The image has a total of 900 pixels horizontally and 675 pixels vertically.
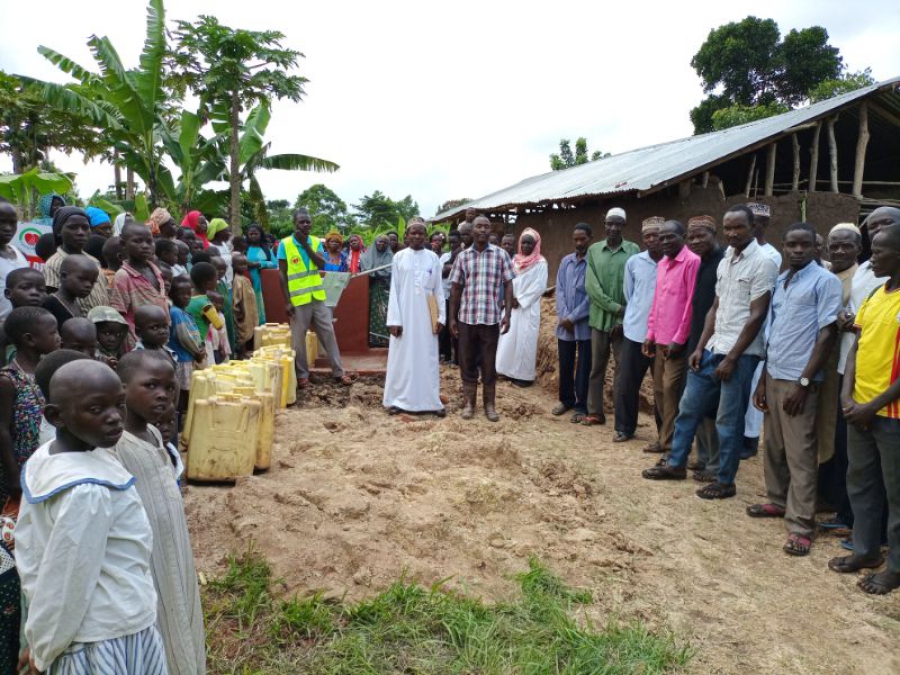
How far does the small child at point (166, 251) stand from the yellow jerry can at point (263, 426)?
149cm

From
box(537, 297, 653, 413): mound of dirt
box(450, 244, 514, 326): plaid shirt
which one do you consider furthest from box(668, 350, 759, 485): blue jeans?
box(537, 297, 653, 413): mound of dirt

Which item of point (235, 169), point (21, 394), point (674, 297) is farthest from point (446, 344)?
point (235, 169)

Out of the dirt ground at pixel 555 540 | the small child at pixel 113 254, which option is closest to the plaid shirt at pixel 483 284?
the dirt ground at pixel 555 540

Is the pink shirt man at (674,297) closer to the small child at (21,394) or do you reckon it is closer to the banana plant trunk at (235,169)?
the small child at (21,394)

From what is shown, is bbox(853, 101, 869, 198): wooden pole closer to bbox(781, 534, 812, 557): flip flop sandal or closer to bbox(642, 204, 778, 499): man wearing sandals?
bbox(642, 204, 778, 499): man wearing sandals

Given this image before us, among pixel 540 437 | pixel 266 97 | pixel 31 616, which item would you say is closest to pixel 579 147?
pixel 266 97

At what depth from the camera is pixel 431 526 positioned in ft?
11.8

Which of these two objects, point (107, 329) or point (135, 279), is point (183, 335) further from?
point (107, 329)

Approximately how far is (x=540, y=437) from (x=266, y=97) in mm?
12275

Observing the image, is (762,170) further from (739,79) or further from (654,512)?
(739,79)

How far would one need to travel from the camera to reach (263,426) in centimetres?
426

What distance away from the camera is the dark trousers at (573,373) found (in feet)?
21.6

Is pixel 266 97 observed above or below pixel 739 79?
below

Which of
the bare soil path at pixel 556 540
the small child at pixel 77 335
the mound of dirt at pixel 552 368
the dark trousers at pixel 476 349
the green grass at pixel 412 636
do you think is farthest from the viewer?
the mound of dirt at pixel 552 368
